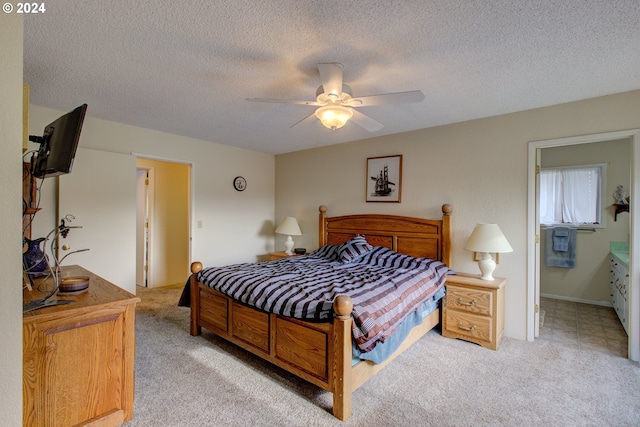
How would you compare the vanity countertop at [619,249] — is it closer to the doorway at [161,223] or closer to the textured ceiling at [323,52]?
the textured ceiling at [323,52]

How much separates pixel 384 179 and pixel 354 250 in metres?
1.08

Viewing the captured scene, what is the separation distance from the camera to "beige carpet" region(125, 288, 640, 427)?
72.5 inches

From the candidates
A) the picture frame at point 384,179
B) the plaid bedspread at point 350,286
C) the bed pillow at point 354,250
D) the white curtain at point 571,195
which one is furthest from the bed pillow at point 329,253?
the white curtain at point 571,195

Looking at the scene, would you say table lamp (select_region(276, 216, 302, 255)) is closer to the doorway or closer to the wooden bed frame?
the wooden bed frame

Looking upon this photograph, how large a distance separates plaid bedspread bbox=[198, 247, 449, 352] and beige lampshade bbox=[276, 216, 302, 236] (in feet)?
3.76

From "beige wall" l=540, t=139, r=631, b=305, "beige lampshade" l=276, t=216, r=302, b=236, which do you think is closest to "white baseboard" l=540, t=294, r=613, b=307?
"beige wall" l=540, t=139, r=631, b=305

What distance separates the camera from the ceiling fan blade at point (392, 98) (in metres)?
1.91

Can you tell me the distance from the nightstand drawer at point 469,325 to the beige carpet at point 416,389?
0.40ft

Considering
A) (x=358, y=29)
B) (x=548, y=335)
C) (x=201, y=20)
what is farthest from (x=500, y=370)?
(x=201, y=20)

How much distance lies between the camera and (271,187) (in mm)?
5402

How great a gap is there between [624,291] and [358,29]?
3.74 metres

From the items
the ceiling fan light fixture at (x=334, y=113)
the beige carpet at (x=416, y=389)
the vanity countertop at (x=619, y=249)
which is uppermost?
the ceiling fan light fixture at (x=334, y=113)

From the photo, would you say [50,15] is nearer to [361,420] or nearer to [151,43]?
[151,43]

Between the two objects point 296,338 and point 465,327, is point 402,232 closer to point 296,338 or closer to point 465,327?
point 465,327
